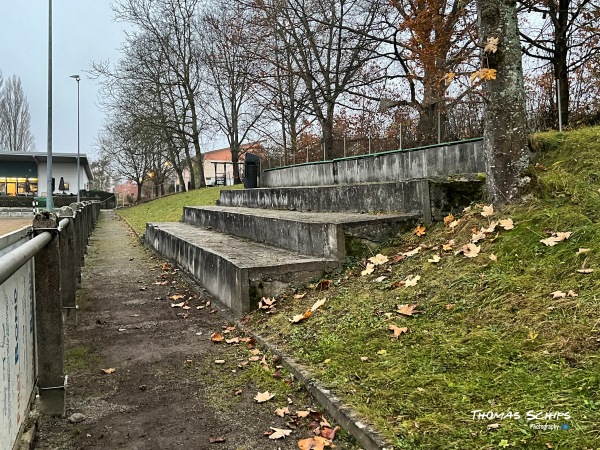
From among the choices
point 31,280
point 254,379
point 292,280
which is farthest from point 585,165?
point 31,280

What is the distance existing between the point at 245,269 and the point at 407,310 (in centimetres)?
203

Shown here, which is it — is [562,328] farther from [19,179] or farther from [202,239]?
[19,179]

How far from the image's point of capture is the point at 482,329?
3.43 meters

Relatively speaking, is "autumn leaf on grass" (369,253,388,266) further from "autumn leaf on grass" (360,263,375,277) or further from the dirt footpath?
the dirt footpath

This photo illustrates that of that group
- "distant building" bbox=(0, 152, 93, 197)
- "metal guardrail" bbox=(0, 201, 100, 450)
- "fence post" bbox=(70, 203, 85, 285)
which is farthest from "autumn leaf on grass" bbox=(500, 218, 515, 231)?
"distant building" bbox=(0, 152, 93, 197)

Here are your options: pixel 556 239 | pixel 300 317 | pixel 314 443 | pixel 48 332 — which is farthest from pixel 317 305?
pixel 48 332

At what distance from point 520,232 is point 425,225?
1723 millimetres

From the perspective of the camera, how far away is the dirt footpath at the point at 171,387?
3148mm

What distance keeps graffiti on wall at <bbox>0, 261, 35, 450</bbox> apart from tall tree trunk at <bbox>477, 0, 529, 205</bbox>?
4518 mm

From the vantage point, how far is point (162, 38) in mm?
35250

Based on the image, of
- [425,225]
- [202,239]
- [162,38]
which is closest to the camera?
[425,225]

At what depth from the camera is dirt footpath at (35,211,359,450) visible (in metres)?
3.15

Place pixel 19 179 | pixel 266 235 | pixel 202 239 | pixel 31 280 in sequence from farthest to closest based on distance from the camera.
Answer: pixel 19 179 < pixel 202 239 < pixel 266 235 < pixel 31 280

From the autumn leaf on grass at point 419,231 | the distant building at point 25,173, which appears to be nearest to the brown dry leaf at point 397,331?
the autumn leaf on grass at point 419,231
